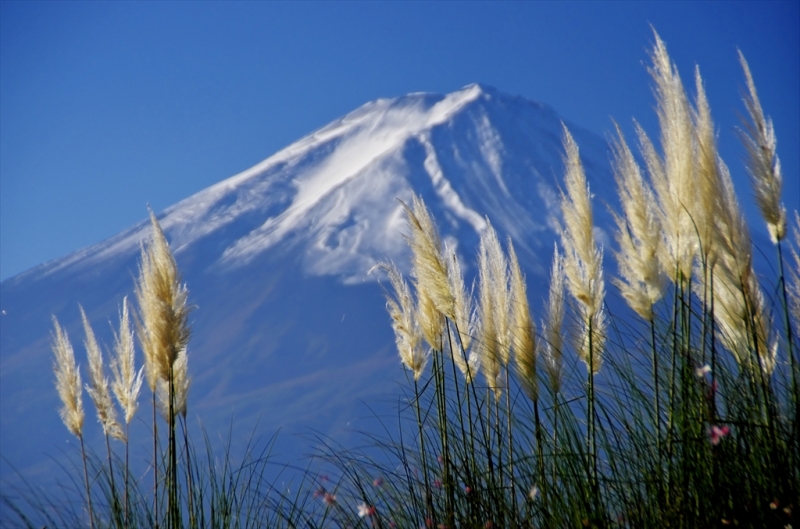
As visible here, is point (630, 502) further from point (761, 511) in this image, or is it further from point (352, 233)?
point (352, 233)

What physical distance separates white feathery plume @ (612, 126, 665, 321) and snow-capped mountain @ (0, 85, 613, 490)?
38.9 metres

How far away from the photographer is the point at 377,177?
56.2 m

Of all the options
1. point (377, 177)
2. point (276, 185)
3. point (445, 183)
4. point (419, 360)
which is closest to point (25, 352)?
point (276, 185)

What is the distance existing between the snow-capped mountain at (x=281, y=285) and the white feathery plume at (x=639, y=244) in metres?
38.9

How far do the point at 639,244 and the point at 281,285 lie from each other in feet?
159

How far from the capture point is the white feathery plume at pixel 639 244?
193 cm

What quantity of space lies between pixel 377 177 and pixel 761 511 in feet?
181

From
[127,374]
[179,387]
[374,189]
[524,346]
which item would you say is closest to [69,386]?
[127,374]

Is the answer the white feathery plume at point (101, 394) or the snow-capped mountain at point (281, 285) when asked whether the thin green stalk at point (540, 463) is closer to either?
the white feathery plume at point (101, 394)

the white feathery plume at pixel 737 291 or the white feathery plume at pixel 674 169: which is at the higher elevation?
the white feathery plume at pixel 674 169

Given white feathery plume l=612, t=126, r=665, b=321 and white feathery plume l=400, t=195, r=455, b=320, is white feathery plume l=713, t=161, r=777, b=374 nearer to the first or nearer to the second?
white feathery plume l=612, t=126, r=665, b=321

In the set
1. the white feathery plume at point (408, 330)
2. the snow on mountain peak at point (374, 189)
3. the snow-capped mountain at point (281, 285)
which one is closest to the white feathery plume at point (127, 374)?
the white feathery plume at point (408, 330)

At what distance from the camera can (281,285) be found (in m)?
49.5

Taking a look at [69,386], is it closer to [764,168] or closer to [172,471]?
[172,471]
